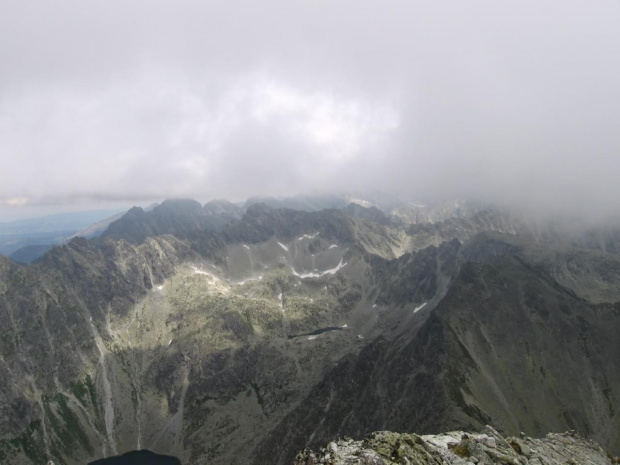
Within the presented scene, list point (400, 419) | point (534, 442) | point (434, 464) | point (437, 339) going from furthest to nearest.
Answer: point (437, 339), point (400, 419), point (534, 442), point (434, 464)

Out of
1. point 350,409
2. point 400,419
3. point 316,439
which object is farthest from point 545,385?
point 316,439

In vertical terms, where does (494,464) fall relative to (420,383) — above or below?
above

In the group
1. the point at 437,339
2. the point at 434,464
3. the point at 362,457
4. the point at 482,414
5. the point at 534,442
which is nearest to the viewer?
the point at 362,457

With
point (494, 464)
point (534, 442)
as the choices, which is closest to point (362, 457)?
point (494, 464)

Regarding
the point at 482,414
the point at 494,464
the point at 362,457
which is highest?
the point at 362,457

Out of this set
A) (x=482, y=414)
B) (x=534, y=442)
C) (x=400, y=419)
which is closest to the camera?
(x=534, y=442)

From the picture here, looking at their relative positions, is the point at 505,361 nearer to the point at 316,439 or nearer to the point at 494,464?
the point at 316,439

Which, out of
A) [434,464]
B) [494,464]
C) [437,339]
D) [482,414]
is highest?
[434,464]

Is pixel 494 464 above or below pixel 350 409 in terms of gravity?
above

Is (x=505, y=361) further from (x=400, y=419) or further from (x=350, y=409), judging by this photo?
(x=350, y=409)

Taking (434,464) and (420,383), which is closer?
(434,464)
